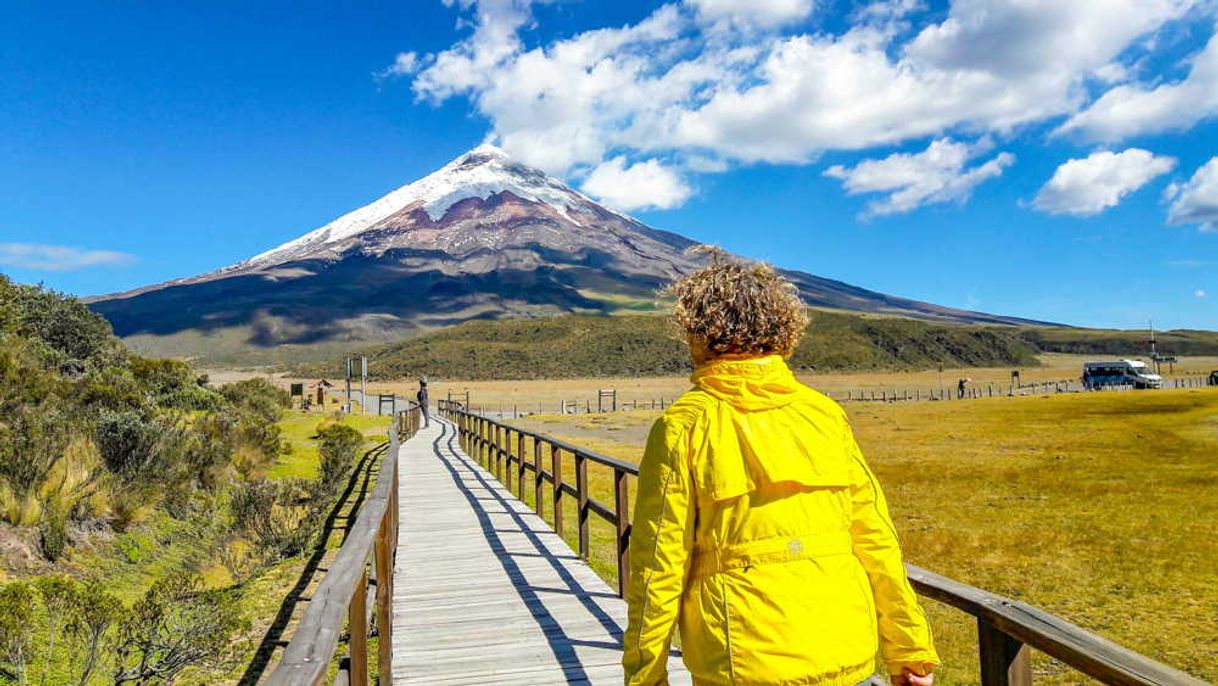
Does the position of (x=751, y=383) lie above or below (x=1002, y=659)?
above

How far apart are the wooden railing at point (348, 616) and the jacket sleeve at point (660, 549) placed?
753 millimetres

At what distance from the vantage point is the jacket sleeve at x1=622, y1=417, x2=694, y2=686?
1.94 metres

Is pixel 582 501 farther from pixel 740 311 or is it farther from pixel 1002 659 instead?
pixel 740 311

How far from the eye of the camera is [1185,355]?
150 m

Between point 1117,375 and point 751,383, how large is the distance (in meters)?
69.9

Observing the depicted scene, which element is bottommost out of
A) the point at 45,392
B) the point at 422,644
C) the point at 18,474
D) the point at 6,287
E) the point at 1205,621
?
the point at 1205,621

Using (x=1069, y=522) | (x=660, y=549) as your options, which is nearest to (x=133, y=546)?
(x=660, y=549)

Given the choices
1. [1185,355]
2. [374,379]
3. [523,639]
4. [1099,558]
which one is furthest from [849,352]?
[523,639]

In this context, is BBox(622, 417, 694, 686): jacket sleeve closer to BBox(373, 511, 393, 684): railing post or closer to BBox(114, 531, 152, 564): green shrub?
BBox(373, 511, 393, 684): railing post

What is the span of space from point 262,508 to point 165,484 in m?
1.41

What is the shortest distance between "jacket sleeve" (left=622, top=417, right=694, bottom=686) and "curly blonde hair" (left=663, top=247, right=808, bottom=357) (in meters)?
0.28

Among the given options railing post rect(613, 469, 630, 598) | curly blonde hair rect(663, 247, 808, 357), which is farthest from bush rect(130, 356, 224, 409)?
curly blonde hair rect(663, 247, 808, 357)

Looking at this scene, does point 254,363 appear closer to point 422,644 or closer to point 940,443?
point 940,443

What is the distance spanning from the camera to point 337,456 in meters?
14.4
